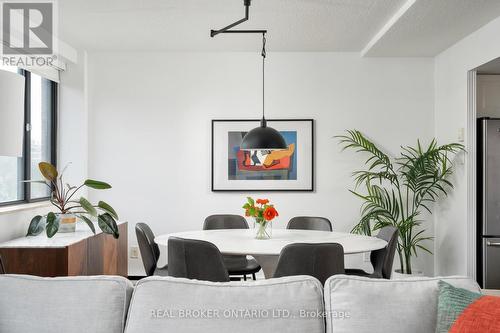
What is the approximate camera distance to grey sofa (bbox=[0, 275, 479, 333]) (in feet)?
5.14

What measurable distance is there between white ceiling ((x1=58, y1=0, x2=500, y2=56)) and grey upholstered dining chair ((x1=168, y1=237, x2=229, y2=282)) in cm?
188

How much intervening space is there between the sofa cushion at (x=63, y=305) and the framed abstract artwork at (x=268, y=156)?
3508 mm

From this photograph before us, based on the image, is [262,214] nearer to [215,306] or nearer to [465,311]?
[215,306]

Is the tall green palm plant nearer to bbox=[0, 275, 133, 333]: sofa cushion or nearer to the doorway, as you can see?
the doorway

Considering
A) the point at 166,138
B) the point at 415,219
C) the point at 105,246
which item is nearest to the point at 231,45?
the point at 166,138

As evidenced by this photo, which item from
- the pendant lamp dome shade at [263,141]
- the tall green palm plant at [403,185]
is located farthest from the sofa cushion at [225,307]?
the tall green palm plant at [403,185]

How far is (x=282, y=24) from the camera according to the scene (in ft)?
13.6

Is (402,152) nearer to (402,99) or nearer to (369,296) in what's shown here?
(402,99)

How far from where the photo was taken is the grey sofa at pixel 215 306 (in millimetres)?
1566

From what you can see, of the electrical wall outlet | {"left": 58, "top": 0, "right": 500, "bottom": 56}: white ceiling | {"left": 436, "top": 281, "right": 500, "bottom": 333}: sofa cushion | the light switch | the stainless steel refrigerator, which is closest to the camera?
{"left": 436, "top": 281, "right": 500, "bottom": 333}: sofa cushion

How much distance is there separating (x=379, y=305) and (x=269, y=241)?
68.3 inches

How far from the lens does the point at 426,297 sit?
1.62 m

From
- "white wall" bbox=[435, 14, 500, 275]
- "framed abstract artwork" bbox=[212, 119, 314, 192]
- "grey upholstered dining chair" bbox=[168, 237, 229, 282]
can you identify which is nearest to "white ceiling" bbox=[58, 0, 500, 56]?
"white wall" bbox=[435, 14, 500, 275]

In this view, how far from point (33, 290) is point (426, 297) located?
135cm
